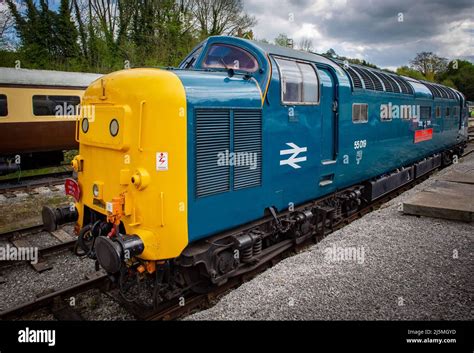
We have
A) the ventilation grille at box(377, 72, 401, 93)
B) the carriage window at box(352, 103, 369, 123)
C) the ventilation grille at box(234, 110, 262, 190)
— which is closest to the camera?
the ventilation grille at box(234, 110, 262, 190)

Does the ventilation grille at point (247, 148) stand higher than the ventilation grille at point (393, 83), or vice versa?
the ventilation grille at point (393, 83)

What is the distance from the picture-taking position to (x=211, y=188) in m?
5.39

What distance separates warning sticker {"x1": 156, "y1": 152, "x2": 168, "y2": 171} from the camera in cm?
479

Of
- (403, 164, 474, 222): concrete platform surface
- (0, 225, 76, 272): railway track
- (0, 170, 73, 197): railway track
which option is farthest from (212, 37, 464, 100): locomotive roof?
(0, 170, 73, 197): railway track

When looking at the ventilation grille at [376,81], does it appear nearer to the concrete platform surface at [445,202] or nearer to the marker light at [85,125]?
the concrete platform surface at [445,202]

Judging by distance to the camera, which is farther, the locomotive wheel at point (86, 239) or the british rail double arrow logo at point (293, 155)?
the british rail double arrow logo at point (293, 155)

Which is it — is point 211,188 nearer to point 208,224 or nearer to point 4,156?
point 208,224

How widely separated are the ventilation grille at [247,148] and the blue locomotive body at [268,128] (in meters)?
0.01

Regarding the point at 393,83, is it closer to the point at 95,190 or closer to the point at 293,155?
the point at 293,155

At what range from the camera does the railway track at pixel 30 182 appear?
12212mm

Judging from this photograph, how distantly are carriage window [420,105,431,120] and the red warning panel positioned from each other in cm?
47

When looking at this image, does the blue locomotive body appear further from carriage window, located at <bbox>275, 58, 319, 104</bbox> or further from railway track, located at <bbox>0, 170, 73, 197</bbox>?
railway track, located at <bbox>0, 170, 73, 197</bbox>

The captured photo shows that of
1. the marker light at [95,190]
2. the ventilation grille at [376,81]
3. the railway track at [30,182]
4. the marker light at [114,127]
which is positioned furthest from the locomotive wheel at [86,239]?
the ventilation grille at [376,81]
